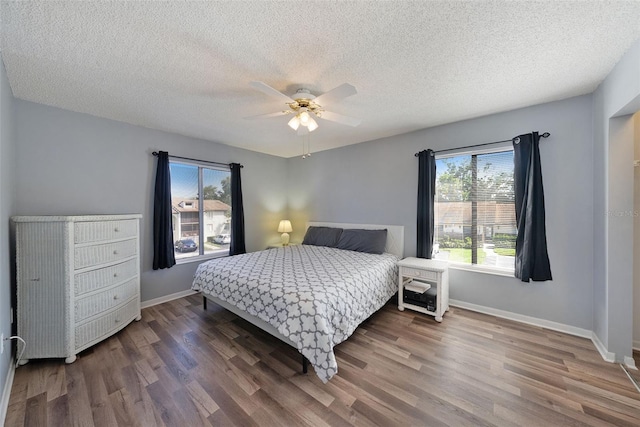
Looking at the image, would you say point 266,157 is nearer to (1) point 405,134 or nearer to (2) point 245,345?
(1) point 405,134

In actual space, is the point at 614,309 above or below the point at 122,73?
below

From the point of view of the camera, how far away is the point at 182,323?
103 inches

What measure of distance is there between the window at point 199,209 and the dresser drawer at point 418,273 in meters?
2.98

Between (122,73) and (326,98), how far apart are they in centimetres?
169

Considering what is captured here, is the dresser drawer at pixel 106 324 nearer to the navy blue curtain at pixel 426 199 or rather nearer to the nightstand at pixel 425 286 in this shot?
the nightstand at pixel 425 286

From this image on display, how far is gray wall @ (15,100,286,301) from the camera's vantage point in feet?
7.66

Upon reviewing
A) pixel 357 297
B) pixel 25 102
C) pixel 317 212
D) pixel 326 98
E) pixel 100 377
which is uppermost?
pixel 25 102

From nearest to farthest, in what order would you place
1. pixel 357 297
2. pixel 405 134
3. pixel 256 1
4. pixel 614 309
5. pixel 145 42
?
pixel 256 1 → pixel 145 42 → pixel 614 309 → pixel 357 297 → pixel 405 134

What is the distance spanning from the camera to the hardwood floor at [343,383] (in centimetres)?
144

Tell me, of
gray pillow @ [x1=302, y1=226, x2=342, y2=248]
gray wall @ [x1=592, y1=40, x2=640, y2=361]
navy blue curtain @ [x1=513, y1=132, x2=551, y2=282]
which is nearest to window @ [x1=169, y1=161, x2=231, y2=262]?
gray pillow @ [x1=302, y1=226, x2=342, y2=248]

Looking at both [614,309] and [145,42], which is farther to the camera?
[614,309]

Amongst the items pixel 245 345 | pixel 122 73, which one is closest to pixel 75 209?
pixel 122 73

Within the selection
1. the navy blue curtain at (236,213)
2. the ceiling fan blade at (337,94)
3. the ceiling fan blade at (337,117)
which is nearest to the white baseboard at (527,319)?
the ceiling fan blade at (337,117)

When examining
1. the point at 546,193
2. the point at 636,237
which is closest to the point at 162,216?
the point at 546,193
